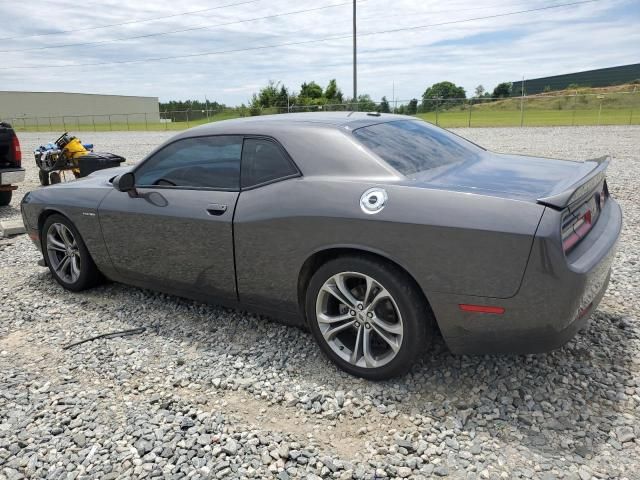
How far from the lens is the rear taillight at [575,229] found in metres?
2.36

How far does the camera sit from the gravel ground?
229 cm

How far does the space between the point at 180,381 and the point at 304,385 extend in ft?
2.46

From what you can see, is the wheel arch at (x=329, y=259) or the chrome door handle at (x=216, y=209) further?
the chrome door handle at (x=216, y=209)

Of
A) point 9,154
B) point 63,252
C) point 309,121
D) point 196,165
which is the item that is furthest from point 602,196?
point 9,154

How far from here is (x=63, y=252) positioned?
452 centimetres

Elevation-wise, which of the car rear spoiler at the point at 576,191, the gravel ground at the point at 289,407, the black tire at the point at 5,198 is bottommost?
the gravel ground at the point at 289,407

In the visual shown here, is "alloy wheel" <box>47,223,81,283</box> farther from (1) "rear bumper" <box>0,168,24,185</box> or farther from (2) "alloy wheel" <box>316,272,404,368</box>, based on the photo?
(1) "rear bumper" <box>0,168,24,185</box>

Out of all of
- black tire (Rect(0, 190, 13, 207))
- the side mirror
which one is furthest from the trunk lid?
black tire (Rect(0, 190, 13, 207))

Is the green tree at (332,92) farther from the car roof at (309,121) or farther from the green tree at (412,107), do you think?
the car roof at (309,121)

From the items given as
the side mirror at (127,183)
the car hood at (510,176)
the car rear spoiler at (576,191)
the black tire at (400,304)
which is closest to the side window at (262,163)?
the black tire at (400,304)

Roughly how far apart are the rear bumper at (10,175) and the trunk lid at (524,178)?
7.12m

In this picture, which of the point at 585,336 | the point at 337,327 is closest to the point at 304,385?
the point at 337,327

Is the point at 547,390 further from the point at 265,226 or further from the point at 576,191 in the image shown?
the point at 265,226

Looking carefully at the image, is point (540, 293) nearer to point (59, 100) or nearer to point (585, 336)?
point (585, 336)
